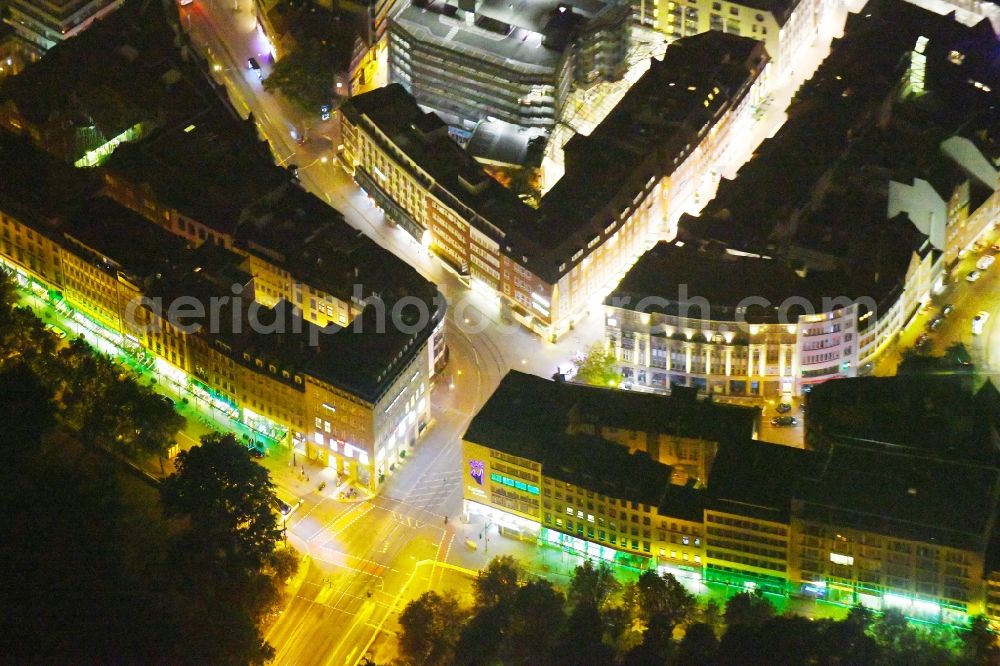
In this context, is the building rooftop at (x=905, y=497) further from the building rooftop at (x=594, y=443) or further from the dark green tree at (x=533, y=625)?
the dark green tree at (x=533, y=625)

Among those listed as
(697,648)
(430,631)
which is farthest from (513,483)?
(697,648)

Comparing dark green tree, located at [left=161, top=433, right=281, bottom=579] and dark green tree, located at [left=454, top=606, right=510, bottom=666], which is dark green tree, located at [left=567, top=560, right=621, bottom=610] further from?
dark green tree, located at [left=161, top=433, right=281, bottom=579]

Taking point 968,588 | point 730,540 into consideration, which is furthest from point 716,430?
point 968,588

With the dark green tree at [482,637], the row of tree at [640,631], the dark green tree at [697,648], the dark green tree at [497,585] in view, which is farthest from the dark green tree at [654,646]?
the dark green tree at [497,585]

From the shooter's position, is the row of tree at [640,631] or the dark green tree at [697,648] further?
the dark green tree at [697,648]

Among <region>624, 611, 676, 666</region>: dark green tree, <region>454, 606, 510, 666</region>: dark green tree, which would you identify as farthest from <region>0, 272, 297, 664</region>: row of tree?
<region>624, 611, 676, 666</region>: dark green tree

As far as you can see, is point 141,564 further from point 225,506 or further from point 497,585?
point 497,585
